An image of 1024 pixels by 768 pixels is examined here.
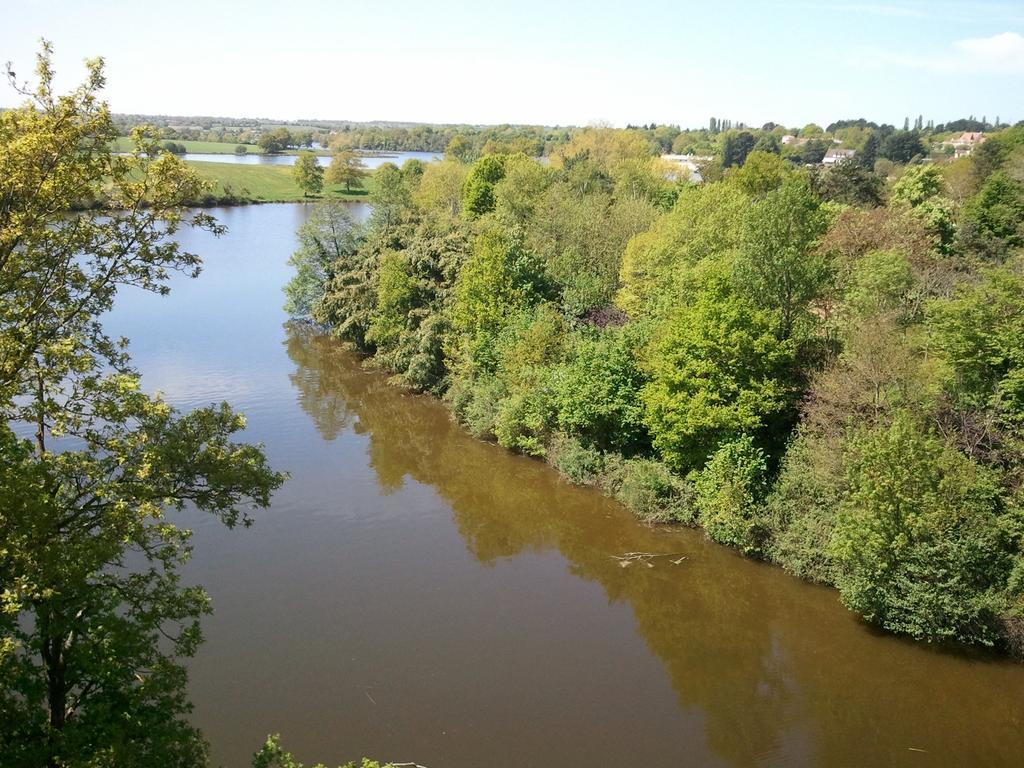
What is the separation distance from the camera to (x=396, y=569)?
2209 cm

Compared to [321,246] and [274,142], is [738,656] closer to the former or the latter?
[321,246]

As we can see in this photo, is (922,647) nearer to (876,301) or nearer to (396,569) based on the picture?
(876,301)

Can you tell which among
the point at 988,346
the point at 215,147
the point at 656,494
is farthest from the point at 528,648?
the point at 215,147

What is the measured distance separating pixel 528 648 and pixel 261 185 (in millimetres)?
97218

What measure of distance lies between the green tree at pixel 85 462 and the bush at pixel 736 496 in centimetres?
1593

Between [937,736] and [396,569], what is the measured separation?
567 inches

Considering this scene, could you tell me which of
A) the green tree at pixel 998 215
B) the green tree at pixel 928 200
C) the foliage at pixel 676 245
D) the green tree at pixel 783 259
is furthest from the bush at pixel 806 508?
the green tree at pixel 928 200

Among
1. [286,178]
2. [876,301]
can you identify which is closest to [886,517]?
[876,301]

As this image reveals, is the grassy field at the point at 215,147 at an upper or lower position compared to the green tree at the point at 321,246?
upper

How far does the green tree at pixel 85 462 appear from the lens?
8773mm

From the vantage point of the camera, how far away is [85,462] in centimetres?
973

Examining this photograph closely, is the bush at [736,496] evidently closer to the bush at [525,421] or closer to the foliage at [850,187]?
the bush at [525,421]

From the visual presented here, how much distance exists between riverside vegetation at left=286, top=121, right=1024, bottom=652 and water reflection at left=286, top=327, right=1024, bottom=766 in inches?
36.8

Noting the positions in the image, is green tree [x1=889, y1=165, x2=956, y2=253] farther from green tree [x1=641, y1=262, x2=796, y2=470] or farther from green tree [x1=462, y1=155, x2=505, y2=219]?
green tree [x1=462, y1=155, x2=505, y2=219]
